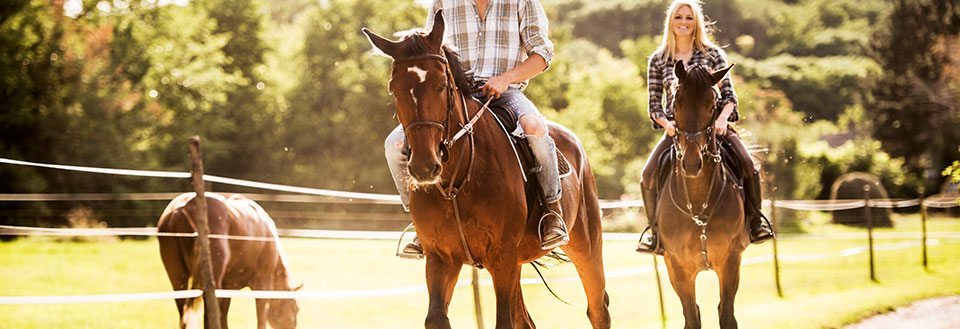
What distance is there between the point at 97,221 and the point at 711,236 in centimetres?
2607

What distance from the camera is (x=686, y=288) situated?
7836mm

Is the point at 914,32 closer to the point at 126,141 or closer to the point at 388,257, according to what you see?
the point at 388,257

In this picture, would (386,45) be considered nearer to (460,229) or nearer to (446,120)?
(446,120)

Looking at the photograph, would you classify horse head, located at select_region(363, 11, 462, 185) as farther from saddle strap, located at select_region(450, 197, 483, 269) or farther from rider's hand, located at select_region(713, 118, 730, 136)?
rider's hand, located at select_region(713, 118, 730, 136)

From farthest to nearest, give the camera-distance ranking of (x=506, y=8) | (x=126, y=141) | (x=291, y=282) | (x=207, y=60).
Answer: (x=207, y=60) < (x=126, y=141) < (x=291, y=282) < (x=506, y=8)

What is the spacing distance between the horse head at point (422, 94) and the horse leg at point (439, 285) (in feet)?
2.51

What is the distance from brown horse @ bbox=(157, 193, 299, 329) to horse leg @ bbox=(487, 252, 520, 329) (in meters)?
3.99

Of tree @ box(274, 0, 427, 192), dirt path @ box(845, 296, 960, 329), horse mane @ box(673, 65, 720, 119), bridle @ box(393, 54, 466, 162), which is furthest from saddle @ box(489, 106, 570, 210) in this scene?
tree @ box(274, 0, 427, 192)

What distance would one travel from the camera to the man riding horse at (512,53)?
6.19 m

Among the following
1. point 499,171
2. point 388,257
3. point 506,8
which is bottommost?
point 388,257

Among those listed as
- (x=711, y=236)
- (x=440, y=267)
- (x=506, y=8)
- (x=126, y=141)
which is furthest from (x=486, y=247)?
(x=126, y=141)

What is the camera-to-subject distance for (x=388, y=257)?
27.3 meters

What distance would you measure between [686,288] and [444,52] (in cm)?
339

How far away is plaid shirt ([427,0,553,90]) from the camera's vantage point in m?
6.35
